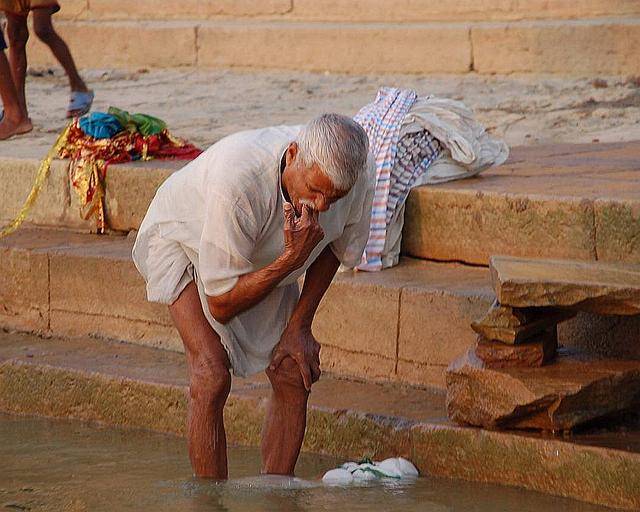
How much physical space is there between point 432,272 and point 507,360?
1126 millimetres

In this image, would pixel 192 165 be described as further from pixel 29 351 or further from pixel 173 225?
pixel 29 351

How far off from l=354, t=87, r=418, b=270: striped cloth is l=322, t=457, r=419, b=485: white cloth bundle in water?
1227 millimetres

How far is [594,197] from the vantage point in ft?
19.3

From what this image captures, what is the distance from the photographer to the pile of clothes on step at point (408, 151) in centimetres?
630

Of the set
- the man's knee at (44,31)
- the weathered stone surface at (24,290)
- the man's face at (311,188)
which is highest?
the man's face at (311,188)

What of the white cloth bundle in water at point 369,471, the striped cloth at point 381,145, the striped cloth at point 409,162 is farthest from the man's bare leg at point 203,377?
the striped cloth at point 409,162

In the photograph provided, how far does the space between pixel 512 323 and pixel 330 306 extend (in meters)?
1.25

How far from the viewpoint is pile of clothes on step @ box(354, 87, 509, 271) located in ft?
20.7

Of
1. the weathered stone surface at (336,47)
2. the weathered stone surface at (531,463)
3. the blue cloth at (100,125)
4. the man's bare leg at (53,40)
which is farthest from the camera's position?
the weathered stone surface at (336,47)

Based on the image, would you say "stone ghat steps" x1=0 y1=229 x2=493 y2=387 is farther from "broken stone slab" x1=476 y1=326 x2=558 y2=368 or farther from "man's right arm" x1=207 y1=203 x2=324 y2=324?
"man's right arm" x1=207 y1=203 x2=324 y2=324

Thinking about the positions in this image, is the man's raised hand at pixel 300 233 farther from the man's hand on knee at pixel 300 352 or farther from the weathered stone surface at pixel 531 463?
the weathered stone surface at pixel 531 463

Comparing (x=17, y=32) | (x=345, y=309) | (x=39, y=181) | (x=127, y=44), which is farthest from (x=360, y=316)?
(x=127, y=44)

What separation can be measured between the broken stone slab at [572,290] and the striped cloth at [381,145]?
112cm

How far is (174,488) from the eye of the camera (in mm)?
4871
